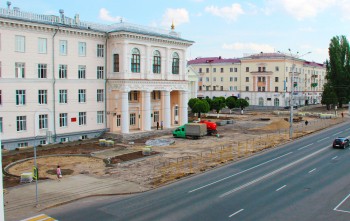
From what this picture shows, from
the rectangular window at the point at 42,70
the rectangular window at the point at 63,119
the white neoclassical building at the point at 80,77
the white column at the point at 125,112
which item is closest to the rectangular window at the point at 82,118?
the white neoclassical building at the point at 80,77

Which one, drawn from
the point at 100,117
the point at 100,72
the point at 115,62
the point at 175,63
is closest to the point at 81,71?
the point at 100,72

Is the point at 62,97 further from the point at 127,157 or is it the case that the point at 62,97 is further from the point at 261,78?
the point at 261,78

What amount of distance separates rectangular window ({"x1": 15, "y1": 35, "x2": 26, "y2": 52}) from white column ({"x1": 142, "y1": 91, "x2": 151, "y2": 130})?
1909cm

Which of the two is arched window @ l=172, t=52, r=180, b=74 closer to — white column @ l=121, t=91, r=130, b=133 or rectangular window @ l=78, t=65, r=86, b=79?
white column @ l=121, t=91, r=130, b=133

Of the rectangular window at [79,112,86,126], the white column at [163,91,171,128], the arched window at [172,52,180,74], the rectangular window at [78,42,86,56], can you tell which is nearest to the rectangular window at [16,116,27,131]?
the rectangular window at [79,112,86,126]

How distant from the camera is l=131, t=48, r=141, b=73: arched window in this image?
55.6 metres

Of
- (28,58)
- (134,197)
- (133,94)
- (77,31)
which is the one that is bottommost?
(134,197)

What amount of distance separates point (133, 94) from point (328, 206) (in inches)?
1591

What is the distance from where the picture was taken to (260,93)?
392 feet

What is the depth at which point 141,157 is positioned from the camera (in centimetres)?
4116

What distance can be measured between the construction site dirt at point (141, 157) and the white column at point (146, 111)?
274 cm

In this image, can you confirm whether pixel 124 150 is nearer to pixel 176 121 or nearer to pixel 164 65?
pixel 164 65

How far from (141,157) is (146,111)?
17475 mm

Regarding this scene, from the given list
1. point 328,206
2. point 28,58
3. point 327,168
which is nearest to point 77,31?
point 28,58
